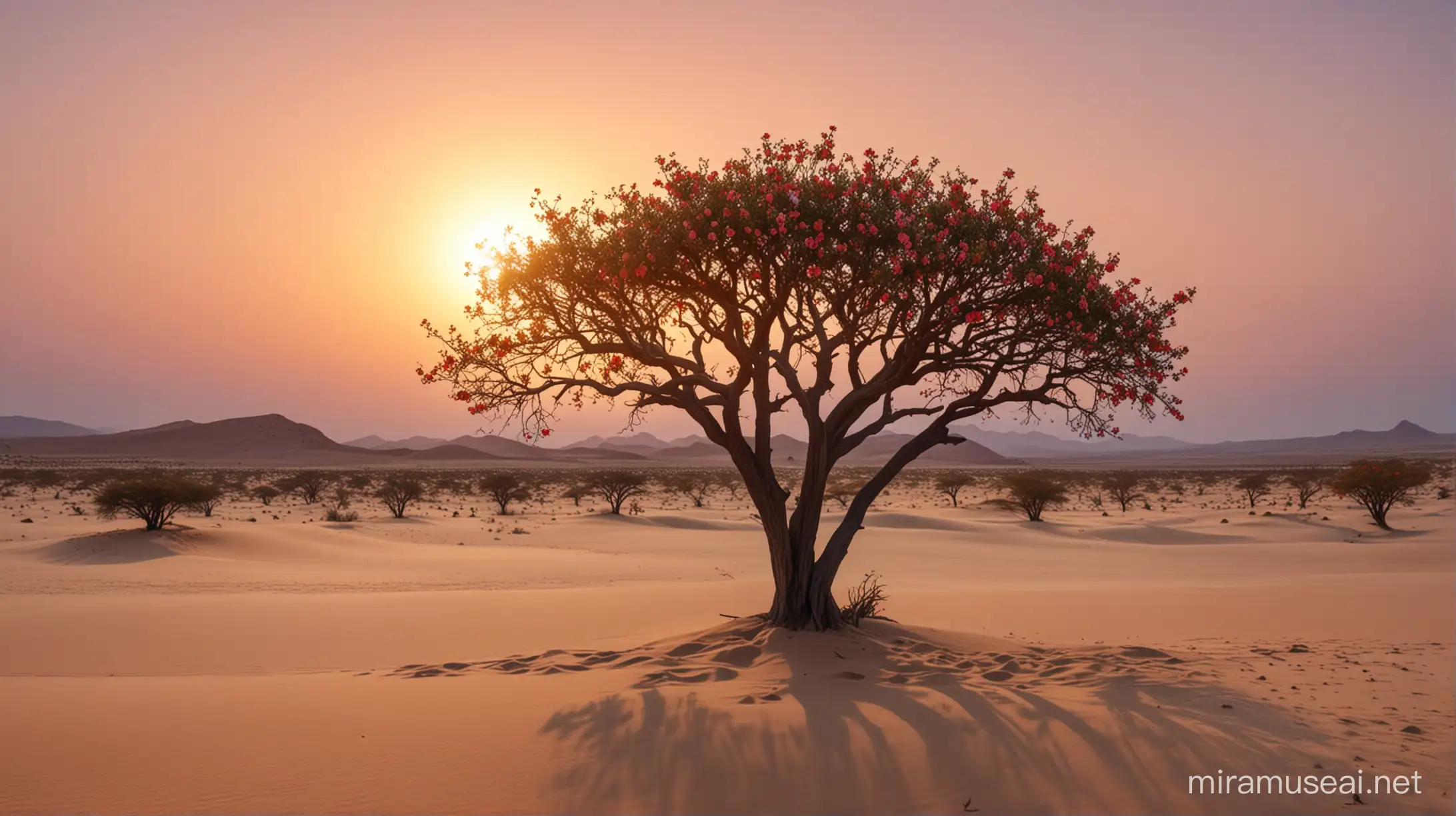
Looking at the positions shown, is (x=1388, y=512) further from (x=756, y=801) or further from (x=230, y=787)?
(x=230, y=787)

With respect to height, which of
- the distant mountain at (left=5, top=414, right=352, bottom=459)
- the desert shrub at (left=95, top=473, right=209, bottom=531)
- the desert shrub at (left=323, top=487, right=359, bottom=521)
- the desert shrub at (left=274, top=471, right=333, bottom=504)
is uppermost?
the distant mountain at (left=5, top=414, right=352, bottom=459)

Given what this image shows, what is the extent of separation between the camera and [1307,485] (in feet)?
167

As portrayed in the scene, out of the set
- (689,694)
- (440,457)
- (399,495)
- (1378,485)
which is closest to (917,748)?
(689,694)

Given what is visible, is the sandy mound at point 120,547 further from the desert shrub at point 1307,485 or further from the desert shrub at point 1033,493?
the desert shrub at point 1307,485

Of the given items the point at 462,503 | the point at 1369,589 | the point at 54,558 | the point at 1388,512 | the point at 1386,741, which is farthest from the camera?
the point at 462,503

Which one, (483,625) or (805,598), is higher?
(805,598)

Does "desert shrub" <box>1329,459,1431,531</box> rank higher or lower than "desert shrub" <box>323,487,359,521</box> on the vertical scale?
higher

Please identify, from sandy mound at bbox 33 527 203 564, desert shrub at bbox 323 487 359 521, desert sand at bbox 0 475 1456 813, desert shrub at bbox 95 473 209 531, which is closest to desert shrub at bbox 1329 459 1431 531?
desert sand at bbox 0 475 1456 813

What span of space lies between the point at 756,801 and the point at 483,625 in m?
9.17

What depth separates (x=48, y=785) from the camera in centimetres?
691

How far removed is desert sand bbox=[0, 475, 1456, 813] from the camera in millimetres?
6941

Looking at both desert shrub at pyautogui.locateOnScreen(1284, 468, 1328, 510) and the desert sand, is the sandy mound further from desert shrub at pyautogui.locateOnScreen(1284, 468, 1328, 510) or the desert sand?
desert shrub at pyautogui.locateOnScreen(1284, 468, 1328, 510)

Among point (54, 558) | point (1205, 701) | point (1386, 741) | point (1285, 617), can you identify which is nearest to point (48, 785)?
point (1205, 701)

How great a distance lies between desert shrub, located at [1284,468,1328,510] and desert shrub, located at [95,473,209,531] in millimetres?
46794
